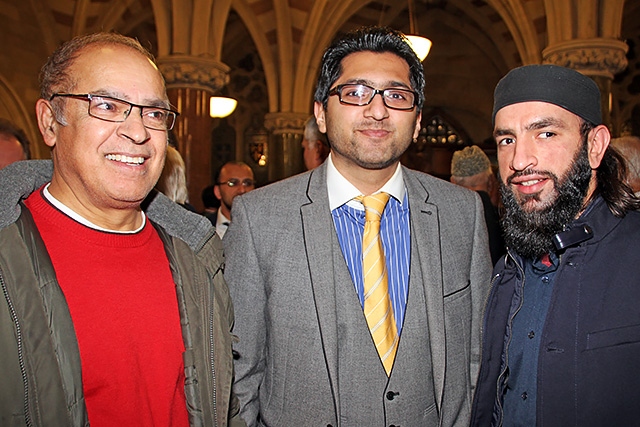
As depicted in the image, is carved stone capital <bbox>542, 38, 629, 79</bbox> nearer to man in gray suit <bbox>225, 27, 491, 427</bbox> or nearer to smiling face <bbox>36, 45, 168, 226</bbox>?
man in gray suit <bbox>225, 27, 491, 427</bbox>

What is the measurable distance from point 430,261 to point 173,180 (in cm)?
206

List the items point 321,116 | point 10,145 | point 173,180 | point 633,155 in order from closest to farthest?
point 321,116 → point 10,145 → point 633,155 → point 173,180

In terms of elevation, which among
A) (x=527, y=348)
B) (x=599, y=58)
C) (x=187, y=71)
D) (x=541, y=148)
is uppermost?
(x=599, y=58)

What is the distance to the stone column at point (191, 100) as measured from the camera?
8.22 metres

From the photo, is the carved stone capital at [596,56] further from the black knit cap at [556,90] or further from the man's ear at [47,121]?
the man's ear at [47,121]

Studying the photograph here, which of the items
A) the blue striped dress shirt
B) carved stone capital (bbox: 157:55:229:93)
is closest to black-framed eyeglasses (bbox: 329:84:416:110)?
the blue striped dress shirt

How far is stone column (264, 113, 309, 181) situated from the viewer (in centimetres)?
1228

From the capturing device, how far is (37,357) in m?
1.49

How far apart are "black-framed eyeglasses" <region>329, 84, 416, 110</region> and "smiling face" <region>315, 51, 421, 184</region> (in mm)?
16

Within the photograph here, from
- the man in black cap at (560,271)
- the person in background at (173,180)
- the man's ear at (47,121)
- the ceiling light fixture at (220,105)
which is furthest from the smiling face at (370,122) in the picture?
the ceiling light fixture at (220,105)

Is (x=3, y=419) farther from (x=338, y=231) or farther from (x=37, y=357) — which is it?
(x=338, y=231)

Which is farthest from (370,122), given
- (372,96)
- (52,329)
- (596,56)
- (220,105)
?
(220,105)

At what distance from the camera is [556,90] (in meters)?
1.97

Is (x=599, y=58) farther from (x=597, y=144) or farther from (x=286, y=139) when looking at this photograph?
(x=597, y=144)
